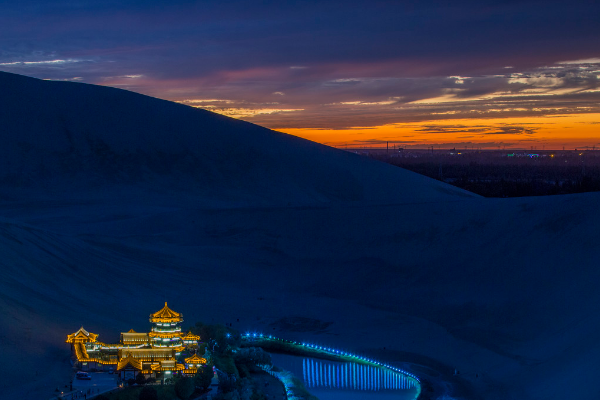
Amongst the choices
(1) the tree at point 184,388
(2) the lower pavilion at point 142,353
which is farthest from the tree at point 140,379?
(1) the tree at point 184,388

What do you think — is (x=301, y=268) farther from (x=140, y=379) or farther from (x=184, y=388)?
(x=184, y=388)

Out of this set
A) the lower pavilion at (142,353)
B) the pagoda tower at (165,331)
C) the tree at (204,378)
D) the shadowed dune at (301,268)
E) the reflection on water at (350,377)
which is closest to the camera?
the tree at (204,378)

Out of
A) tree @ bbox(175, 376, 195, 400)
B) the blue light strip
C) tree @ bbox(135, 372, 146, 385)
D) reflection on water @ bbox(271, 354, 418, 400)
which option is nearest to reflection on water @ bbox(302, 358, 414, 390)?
reflection on water @ bbox(271, 354, 418, 400)

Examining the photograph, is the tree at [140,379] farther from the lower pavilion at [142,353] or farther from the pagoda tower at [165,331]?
the pagoda tower at [165,331]

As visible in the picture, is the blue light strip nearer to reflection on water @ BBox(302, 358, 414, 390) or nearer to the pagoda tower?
reflection on water @ BBox(302, 358, 414, 390)

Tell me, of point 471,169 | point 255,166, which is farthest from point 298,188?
point 471,169

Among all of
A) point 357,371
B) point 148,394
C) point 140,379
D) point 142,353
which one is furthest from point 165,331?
point 357,371

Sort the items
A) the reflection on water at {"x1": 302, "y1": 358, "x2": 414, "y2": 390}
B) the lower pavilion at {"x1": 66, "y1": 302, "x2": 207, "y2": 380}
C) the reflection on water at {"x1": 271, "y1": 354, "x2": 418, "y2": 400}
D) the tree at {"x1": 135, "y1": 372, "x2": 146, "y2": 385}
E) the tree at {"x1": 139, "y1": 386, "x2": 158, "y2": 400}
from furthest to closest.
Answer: the reflection on water at {"x1": 302, "y1": 358, "x2": 414, "y2": 390}
the reflection on water at {"x1": 271, "y1": 354, "x2": 418, "y2": 400}
the lower pavilion at {"x1": 66, "y1": 302, "x2": 207, "y2": 380}
the tree at {"x1": 135, "y1": 372, "x2": 146, "y2": 385}
the tree at {"x1": 139, "y1": 386, "x2": 158, "y2": 400}

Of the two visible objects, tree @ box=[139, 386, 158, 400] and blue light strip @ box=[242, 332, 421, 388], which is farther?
blue light strip @ box=[242, 332, 421, 388]
